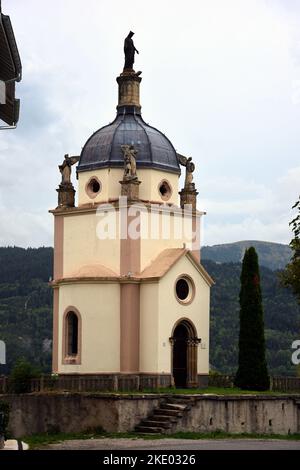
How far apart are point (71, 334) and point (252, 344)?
7475mm

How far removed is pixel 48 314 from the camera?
354 ft

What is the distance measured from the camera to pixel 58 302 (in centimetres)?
4622

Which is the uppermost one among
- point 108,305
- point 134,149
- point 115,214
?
point 134,149

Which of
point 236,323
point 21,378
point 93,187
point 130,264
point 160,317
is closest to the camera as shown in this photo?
point 21,378

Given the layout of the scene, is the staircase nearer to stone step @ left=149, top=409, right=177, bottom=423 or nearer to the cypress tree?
stone step @ left=149, top=409, right=177, bottom=423

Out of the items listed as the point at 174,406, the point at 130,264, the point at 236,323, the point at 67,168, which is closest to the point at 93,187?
the point at 67,168

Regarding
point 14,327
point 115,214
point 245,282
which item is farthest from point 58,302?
point 14,327

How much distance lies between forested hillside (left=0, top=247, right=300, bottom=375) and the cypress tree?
135 ft

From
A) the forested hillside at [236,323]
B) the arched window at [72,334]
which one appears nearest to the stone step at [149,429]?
the arched window at [72,334]

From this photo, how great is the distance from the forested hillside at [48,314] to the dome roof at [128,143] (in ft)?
128

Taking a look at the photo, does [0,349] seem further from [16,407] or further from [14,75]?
[14,75]

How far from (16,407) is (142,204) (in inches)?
414

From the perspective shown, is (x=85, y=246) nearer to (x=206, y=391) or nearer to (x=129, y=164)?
(x=129, y=164)

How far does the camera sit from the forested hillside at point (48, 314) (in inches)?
3698
